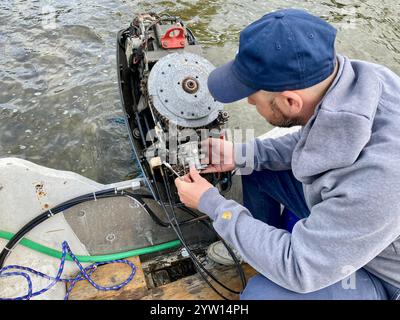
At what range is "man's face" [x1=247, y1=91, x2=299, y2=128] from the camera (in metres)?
1.37

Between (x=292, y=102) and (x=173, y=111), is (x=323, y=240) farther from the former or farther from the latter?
(x=173, y=111)

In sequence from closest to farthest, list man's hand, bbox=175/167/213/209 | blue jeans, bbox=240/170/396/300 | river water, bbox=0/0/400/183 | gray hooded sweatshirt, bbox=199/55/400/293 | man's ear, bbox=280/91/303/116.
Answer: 1. gray hooded sweatshirt, bbox=199/55/400/293
2. man's ear, bbox=280/91/303/116
3. blue jeans, bbox=240/170/396/300
4. man's hand, bbox=175/167/213/209
5. river water, bbox=0/0/400/183

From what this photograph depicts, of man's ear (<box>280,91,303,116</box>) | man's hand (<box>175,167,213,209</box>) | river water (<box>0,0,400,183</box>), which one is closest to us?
man's ear (<box>280,91,303,116</box>)

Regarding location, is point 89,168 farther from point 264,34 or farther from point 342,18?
point 342,18

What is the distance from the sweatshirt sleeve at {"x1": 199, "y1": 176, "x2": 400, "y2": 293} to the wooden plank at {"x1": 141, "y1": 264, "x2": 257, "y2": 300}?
0.70 meters

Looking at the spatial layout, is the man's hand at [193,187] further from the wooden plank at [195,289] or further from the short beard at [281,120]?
the wooden plank at [195,289]

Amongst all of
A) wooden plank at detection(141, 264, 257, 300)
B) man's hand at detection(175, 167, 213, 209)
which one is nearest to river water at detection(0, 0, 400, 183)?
wooden plank at detection(141, 264, 257, 300)

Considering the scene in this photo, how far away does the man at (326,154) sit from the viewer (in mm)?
1214

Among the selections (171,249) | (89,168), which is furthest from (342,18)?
(171,249)

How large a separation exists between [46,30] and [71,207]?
3.30 m

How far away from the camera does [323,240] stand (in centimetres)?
128

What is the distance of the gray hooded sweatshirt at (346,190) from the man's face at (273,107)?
0.09 meters

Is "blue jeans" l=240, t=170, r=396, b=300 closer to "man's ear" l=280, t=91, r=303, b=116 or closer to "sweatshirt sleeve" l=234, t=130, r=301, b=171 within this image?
"sweatshirt sleeve" l=234, t=130, r=301, b=171

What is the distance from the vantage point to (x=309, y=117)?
142cm
